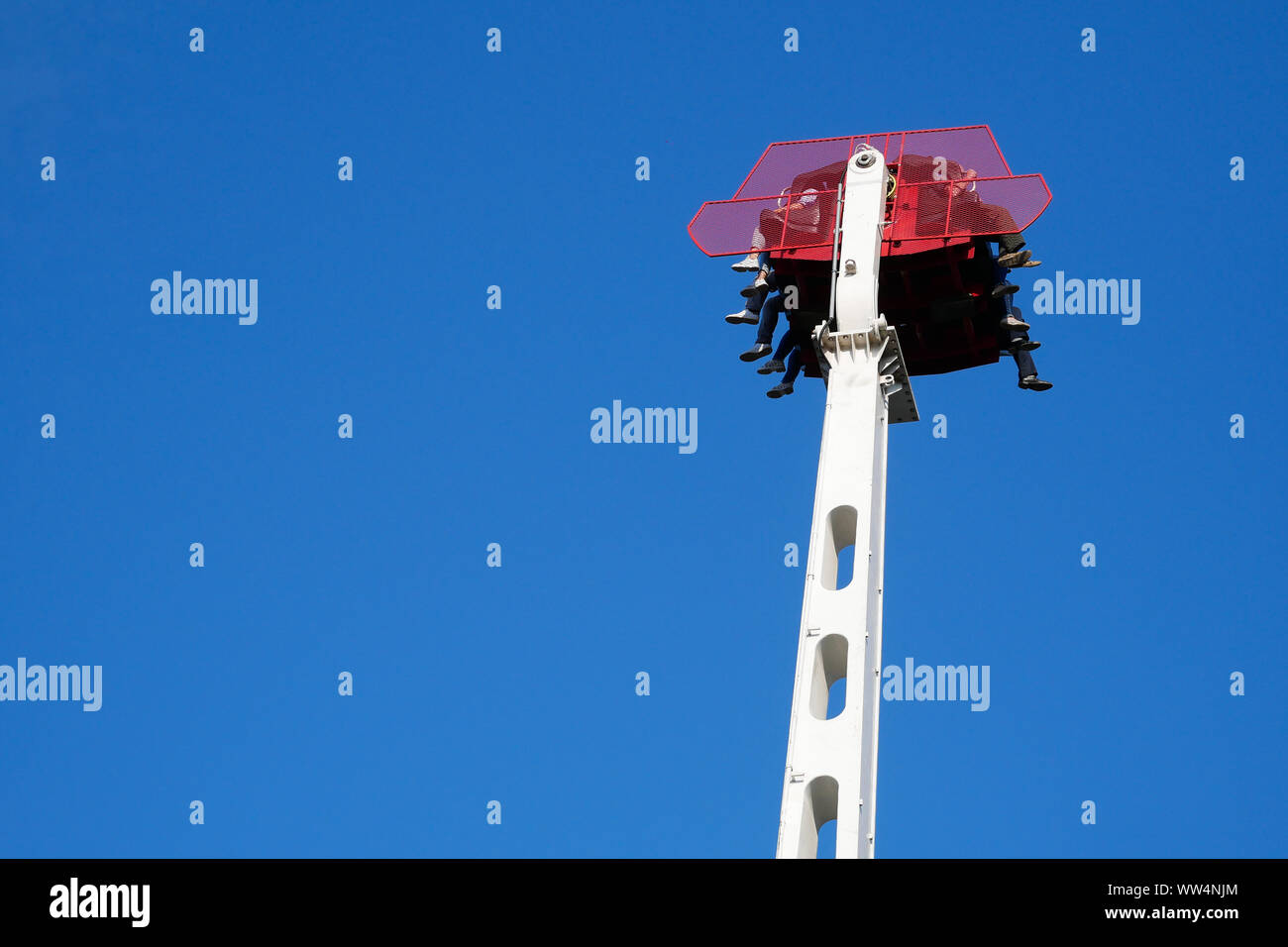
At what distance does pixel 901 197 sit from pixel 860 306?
285 centimetres

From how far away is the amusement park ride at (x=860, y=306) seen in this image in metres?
25.9

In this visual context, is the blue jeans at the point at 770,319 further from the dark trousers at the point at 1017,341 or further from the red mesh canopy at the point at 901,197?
the dark trousers at the point at 1017,341

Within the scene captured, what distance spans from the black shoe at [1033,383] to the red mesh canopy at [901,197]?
2919 mm

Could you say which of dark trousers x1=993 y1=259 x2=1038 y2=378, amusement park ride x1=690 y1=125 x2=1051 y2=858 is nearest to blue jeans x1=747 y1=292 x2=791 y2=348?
amusement park ride x1=690 y1=125 x2=1051 y2=858

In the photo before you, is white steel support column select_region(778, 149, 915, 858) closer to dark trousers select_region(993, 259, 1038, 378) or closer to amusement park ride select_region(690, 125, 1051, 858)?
amusement park ride select_region(690, 125, 1051, 858)

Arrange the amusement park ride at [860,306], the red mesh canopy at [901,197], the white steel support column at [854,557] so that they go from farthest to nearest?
the red mesh canopy at [901,197] < the amusement park ride at [860,306] < the white steel support column at [854,557]

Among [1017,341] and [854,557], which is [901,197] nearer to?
[1017,341]

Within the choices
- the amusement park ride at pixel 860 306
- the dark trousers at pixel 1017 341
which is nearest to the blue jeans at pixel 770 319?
the amusement park ride at pixel 860 306
